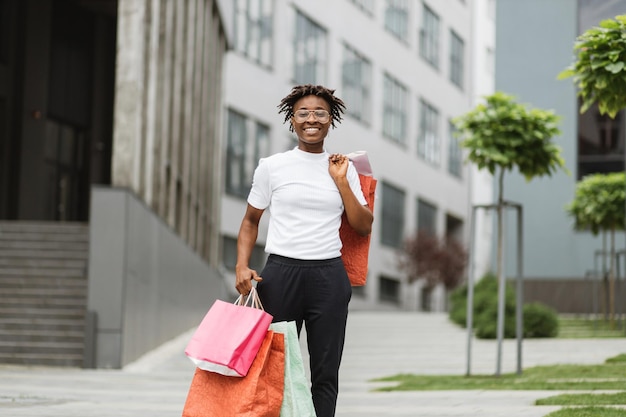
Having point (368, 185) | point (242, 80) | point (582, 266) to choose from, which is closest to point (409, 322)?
point (582, 266)

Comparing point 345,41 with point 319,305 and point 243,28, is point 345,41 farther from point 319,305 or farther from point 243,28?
point 319,305

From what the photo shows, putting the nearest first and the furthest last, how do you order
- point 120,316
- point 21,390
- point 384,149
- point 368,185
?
1. point 368,185
2. point 21,390
3. point 120,316
4. point 384,149

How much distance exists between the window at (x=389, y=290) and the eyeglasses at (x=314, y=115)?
4773cm

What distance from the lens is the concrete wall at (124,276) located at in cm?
1602

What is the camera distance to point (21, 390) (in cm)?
1166

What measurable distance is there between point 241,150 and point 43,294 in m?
24.6

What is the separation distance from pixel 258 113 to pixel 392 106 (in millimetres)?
14211

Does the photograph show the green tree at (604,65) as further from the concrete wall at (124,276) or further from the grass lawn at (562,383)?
the concrete wall at (124,276)

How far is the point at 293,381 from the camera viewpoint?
5.60 meters

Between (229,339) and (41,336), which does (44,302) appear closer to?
(41,336)

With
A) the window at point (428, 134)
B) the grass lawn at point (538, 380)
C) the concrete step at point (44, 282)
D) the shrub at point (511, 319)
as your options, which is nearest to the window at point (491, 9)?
the window at point (428, 134)

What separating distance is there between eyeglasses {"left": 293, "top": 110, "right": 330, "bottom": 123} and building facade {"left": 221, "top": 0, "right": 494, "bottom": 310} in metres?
Result: 34.5

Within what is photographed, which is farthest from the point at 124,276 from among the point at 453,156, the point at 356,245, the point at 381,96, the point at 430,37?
the point at 453,156

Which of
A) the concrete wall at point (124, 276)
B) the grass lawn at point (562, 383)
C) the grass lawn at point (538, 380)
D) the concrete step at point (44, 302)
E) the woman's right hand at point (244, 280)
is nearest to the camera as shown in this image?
the woman's right hand at point (244, 280)
